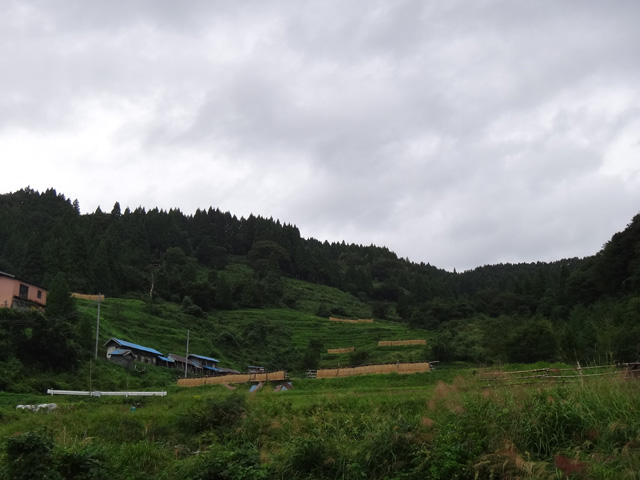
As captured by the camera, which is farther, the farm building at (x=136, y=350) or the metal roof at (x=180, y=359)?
the metal roof at (x=180, y=359)

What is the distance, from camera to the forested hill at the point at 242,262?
69.1 meters

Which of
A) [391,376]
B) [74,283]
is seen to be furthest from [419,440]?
[74,283]

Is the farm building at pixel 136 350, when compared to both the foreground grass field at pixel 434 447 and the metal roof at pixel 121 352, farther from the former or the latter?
the foreground grass field at pixel 434 447

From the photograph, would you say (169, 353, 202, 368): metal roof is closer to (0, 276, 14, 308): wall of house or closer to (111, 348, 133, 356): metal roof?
(111, 348, 133, 356): metal roof

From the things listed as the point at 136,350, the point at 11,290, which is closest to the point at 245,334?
the point at 136,350

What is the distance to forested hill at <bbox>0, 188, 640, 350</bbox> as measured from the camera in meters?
69.1

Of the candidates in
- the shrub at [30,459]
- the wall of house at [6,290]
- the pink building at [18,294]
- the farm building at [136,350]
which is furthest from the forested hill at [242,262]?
the shrub at [30,459]

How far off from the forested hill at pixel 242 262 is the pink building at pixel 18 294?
15367 millimetres

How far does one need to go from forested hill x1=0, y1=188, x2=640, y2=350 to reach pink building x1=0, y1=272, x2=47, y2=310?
15.4m

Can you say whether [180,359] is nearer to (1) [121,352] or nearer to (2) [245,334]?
(1) [121,352]

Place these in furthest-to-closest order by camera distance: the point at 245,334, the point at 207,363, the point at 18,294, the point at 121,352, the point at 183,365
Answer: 1. the point at 245,334
2. the point at 207,363
3. the point at 183,365
4. the point at 18,294
5. the point at 121,352

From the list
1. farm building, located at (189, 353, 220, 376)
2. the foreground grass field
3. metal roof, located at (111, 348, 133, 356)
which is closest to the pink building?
metal roof, located at (111, 348, 133, 356)

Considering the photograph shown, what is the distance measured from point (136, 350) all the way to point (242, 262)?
73.1m

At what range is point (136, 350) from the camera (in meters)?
51.1
